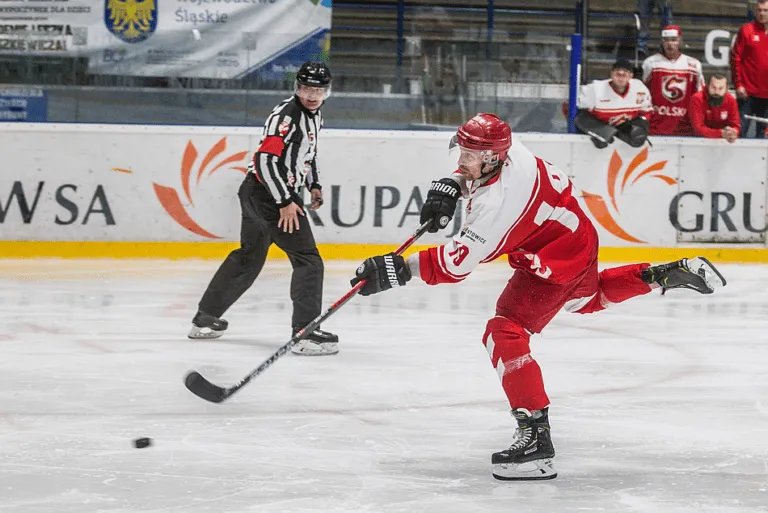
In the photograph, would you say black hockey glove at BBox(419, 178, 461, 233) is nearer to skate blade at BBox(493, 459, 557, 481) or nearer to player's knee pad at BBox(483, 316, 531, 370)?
player's knee pad at BBox(483, 316, 531, 370)

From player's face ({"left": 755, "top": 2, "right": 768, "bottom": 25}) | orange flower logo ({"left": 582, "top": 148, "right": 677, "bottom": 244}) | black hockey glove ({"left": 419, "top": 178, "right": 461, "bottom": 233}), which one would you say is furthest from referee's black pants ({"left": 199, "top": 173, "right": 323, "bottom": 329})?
player's face ({"left": 755, "top": 2, "right": 768, "bottom": 25})

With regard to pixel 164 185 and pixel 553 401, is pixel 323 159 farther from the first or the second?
pixel 553 401

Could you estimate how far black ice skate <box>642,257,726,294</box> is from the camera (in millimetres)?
3561

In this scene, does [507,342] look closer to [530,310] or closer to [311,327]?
[530,310]

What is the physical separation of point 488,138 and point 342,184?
5143 mm

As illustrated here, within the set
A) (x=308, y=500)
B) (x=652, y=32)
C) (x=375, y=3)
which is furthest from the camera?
(x=375, y=3)

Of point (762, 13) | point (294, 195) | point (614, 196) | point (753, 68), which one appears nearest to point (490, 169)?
point (294, 195)

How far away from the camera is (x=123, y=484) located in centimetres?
295

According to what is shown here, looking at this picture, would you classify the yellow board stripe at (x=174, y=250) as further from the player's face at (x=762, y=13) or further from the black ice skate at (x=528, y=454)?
the black ice skate at (x=528, y=454)

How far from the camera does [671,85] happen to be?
28.0 feet

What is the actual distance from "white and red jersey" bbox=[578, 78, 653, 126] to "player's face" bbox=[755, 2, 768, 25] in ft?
3.55

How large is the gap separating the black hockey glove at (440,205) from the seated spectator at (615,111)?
4935 millimetres

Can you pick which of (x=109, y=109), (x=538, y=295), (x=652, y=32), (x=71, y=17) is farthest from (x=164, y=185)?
(x=538, y=295)

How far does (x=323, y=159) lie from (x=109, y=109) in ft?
4.74
